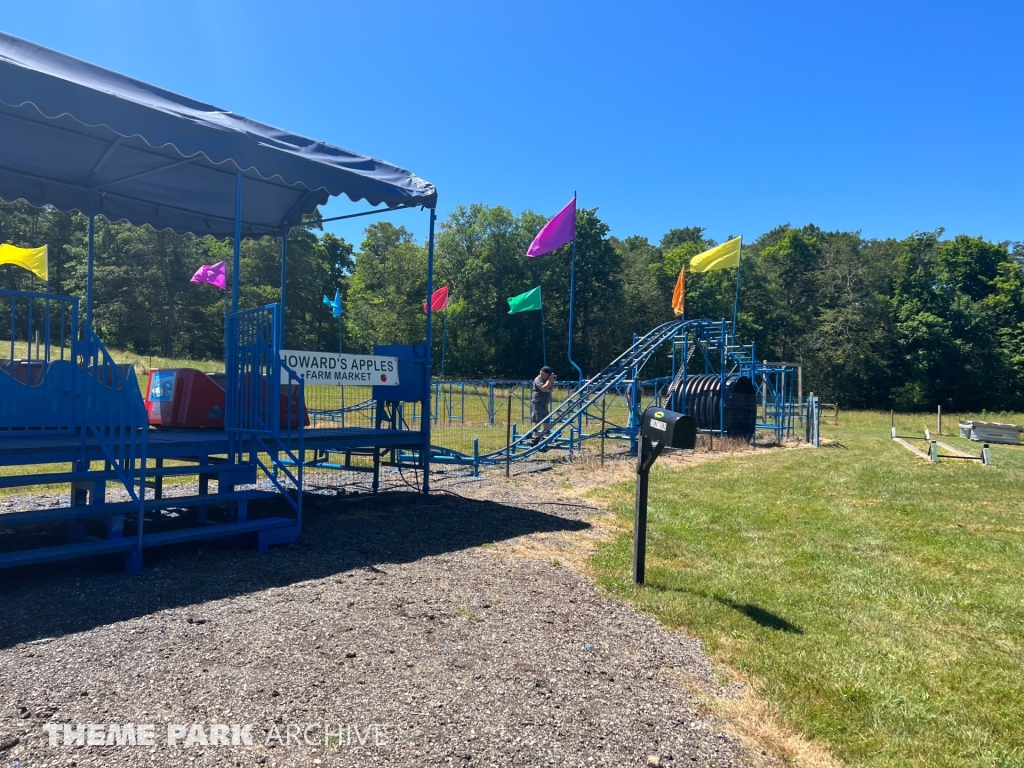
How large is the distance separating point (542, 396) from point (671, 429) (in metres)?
12.2

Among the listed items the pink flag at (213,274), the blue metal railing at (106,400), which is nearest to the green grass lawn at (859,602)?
the blue metal railing at (106,400)

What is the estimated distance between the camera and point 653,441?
19.0 feet

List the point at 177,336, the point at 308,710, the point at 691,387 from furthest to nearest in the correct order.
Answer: the point at 177,336 → the point at 691,387 → the point at 308,710

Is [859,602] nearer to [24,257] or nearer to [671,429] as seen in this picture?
[671,429]

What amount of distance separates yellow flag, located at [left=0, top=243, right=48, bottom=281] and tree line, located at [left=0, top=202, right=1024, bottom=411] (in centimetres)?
3369

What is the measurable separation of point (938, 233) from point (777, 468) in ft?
Result: 207

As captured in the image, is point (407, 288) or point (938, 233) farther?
point (938, 233)

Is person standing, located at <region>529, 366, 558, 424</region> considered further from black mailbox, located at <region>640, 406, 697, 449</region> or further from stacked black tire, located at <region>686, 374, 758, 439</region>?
black mailbox, located at <region>640, 406, 697, 449</region>

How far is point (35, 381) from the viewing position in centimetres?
702

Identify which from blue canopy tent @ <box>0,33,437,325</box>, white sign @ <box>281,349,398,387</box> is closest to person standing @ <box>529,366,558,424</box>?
blue canopy tent @ <box>0,33,437,325</box>

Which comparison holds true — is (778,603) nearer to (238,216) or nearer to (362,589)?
(362,589)

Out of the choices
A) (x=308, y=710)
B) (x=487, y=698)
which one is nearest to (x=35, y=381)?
(x=308, y=710)

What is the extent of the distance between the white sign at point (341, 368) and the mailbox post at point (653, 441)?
3.74m

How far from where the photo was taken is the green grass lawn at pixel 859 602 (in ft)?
12.2
